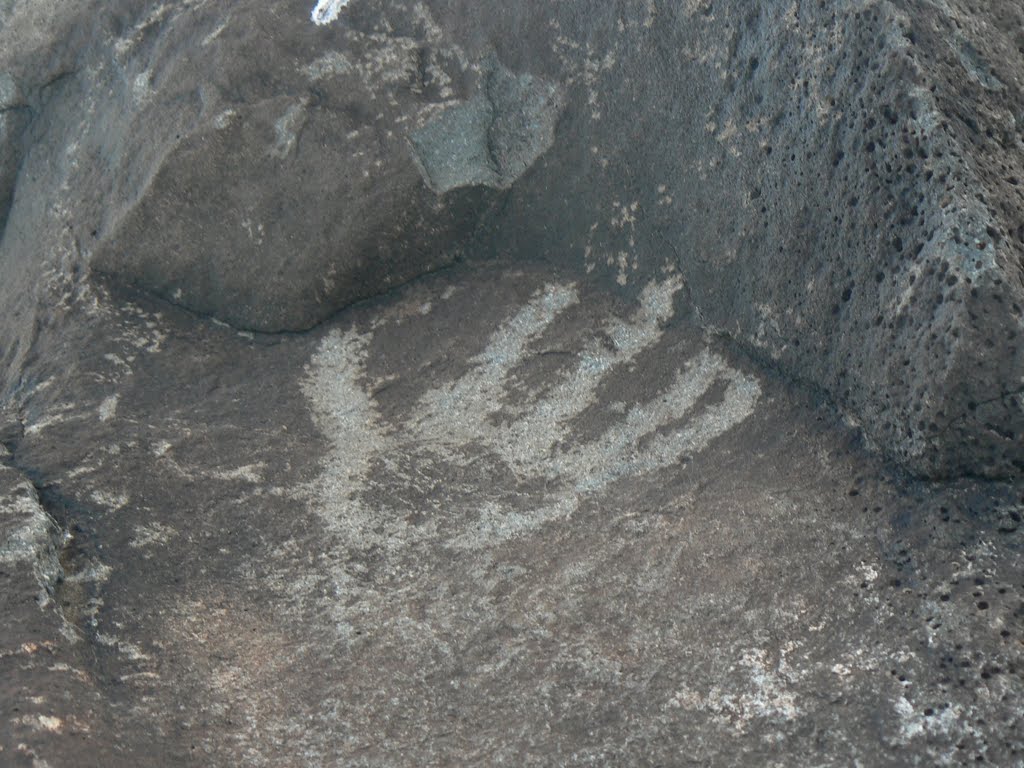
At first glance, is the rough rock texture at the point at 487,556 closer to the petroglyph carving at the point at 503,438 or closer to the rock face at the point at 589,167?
the petroglyph carving at the point at 503,438

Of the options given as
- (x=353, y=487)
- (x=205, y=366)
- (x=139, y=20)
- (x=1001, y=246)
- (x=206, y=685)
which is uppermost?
(x=139, y=20)

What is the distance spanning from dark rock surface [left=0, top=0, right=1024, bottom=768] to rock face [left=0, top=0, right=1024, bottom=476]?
0.04 ft

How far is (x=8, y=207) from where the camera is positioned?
468 centimetres

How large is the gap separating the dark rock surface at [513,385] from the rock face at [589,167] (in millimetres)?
12

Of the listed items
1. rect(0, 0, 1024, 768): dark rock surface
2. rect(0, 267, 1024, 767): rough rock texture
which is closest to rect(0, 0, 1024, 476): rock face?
rect(0, 0, 1024, 768): dark rock surface

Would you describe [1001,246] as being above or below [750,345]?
above

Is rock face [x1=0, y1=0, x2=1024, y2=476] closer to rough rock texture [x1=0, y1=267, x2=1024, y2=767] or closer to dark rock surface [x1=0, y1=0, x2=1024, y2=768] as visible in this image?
dark rock surface [x1=0, y1=0, x2=1024, y2=768]

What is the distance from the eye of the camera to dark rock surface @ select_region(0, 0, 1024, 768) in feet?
8.23

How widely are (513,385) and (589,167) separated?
2.49ft

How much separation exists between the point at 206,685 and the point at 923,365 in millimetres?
1846

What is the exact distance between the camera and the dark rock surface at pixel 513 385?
251 cm

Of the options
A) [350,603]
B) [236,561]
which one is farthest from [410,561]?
[236,561]

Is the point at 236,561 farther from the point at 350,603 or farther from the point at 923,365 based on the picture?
the point at 923,365

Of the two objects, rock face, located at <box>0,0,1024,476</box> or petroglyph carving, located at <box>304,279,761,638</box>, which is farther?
petroglyph carving, located at <box>304,279,761,638</box>
